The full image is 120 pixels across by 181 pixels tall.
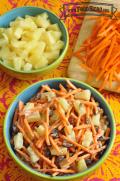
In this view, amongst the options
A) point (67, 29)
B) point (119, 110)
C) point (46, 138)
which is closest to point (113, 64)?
point (119, 110)

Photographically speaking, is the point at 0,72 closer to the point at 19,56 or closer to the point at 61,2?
the point at 19,56

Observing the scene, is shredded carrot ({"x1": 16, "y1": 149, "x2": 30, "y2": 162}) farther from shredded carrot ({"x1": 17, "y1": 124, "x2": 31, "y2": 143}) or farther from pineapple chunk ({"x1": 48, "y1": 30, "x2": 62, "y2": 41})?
pineapple chunk ({"x1": 48, "y1": 30, "x2": 62, "y2": 41})

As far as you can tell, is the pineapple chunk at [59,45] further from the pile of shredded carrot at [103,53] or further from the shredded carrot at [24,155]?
the shredded carrot at [24,155]

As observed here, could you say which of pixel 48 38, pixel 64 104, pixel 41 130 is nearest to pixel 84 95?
pixel 64 104

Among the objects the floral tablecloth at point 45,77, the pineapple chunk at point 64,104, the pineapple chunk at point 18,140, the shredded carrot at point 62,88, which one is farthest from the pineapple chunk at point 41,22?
the pineapple chunk at point 18,140

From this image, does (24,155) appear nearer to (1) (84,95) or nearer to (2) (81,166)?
(2) (81,166)

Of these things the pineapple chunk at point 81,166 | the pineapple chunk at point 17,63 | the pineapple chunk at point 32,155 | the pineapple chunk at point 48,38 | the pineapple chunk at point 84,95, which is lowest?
the pineapple chunk at point 81,166

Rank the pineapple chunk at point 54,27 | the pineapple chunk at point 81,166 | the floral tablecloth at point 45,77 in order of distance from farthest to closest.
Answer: the pineapple chunk at point 54,27, the floral tablecloth at point 45,77, the pineapple chunk at point 81,166
